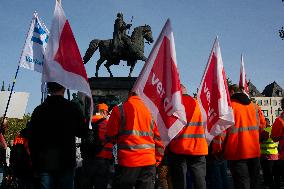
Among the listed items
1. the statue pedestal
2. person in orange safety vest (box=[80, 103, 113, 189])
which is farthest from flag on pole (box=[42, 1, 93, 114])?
the statue pedestal

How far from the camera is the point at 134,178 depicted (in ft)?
16.6

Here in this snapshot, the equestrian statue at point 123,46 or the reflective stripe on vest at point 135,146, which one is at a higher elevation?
the equestrian statue at point 123,46

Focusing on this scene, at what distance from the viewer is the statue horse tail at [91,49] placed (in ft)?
72.0

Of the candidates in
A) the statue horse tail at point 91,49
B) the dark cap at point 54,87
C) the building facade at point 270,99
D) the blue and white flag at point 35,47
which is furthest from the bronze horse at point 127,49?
the building facade at point 270,99

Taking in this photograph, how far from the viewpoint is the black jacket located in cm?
416

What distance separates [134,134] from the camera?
5.12m

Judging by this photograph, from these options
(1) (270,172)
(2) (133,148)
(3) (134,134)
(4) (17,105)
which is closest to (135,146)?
(2) (133,148)

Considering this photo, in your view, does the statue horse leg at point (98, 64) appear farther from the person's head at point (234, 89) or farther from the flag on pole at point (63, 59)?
the flag on pole at point (63, 59)

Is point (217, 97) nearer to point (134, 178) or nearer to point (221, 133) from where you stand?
point (221, 133)

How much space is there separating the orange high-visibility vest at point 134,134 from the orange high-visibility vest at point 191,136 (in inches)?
28.4

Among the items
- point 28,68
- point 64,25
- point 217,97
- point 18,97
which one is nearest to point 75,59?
point 64,25

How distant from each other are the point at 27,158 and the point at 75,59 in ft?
8.99

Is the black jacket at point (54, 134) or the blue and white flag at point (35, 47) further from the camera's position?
the blue and white flag at point (35, 47)

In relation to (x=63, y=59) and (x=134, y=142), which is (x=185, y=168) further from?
(x=63, y=59)
